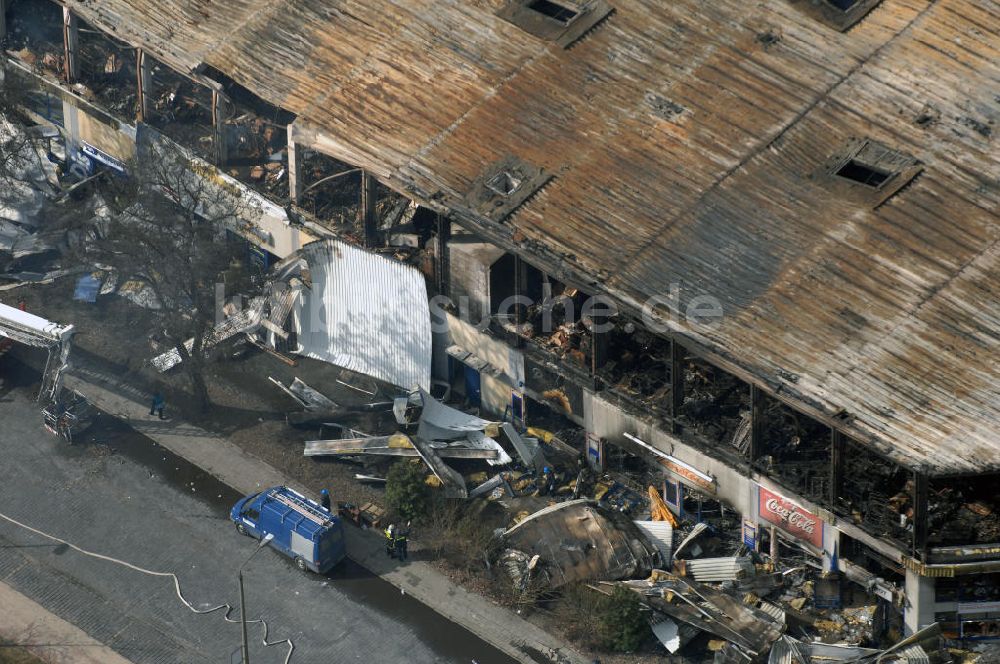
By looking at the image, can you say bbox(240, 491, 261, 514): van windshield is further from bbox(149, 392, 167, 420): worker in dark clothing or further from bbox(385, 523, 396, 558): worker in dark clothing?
bbox(149, 392, 167, 420): worker in dark clothing

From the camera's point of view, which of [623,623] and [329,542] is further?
[329,542]

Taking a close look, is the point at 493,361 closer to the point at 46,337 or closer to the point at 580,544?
the point at 580,544

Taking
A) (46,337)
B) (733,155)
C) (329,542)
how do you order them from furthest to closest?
(46,337)
(733,155)
(329,542)

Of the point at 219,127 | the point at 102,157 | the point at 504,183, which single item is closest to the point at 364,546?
the point at 504,183

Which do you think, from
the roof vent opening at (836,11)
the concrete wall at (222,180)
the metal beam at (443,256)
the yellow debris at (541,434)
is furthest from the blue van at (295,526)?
the roof vent opening at (836,11)

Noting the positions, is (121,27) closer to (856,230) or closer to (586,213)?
(586,213)

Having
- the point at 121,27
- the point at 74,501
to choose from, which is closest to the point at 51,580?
the point at 74,501

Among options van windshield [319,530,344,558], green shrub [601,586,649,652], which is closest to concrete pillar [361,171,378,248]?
van windshield [319,530,344,558]
